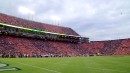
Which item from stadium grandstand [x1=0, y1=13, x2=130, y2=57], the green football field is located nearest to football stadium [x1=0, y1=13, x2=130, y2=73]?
stadium grandstand [x1=0, y1=13, x2=130, y2=57]

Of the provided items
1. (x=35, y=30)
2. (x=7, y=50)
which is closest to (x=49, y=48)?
(x=35, y=30)

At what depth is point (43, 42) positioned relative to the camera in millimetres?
78938

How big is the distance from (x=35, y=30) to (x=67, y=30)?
79.8 feet

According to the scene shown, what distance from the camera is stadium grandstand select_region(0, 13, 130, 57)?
6168 centimetres

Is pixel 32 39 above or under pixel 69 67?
above

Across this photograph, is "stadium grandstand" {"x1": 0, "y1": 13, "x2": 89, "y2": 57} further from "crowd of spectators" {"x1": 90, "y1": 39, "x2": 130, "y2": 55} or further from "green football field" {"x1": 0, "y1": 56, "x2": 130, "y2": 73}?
"green football field" {"x1": 0, "y1": 56, "x2": 130, "y2": 73}

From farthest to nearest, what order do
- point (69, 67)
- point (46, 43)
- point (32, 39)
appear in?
point (46, 43)
point (32, 39)
point (69, 67)

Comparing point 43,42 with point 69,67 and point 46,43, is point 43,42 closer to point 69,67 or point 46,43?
point 46,43

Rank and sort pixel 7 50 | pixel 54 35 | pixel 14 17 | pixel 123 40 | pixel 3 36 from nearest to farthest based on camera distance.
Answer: pixel 7 50 < pixel 3 36 < pixel 14 17 < pixel 54 35 < pixel 123 40

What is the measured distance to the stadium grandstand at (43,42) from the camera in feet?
202

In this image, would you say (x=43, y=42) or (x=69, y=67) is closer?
(x=69, y=67)

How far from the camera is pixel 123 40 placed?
314 ft

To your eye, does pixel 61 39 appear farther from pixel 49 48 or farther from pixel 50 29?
pixel 49 48

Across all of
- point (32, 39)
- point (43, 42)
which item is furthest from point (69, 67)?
point (43, 42)
